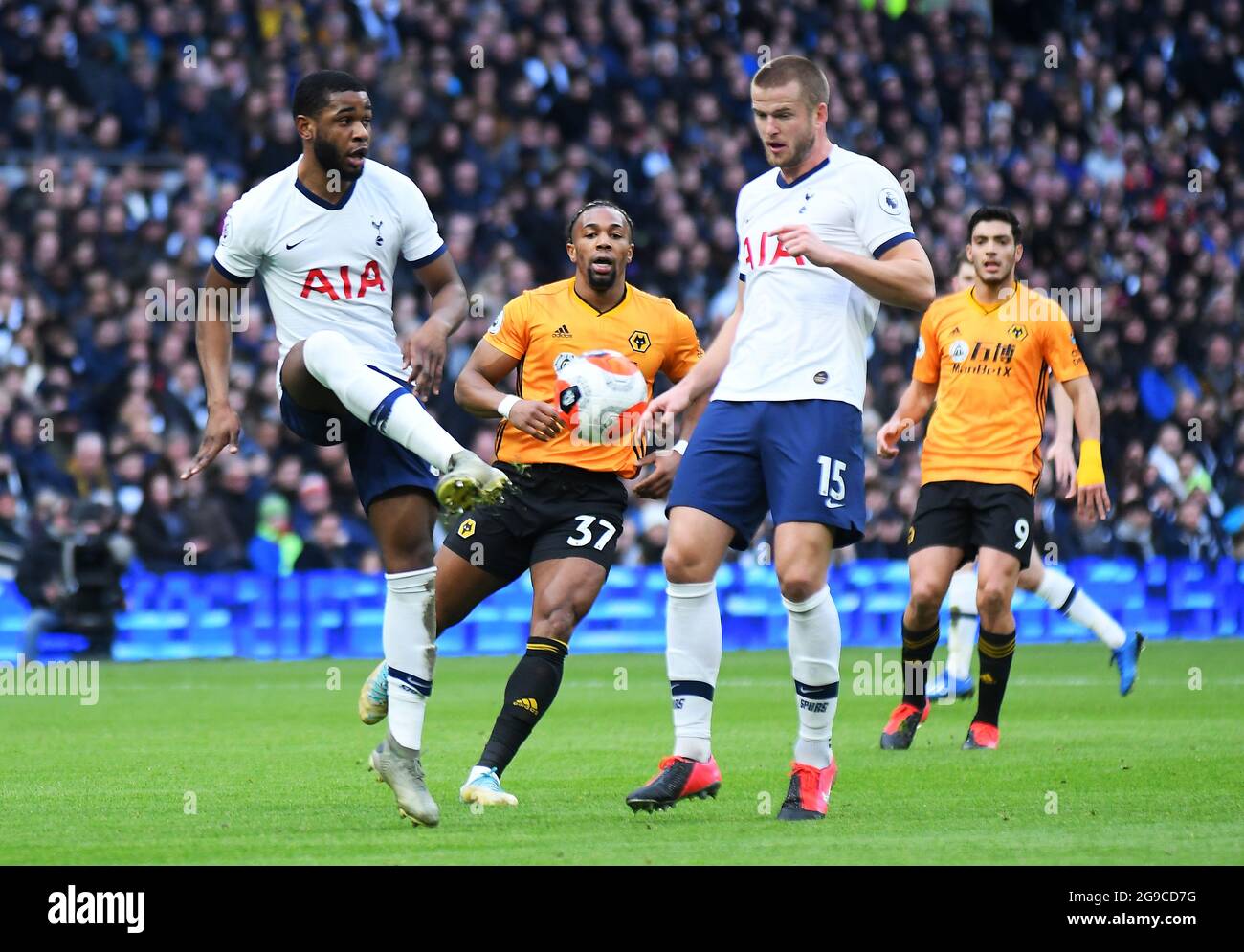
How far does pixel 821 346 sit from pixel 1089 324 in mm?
13930

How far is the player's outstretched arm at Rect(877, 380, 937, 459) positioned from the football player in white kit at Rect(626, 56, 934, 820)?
6.04 ft

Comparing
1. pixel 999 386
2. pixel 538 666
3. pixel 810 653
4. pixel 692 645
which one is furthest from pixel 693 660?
pixel 999 386

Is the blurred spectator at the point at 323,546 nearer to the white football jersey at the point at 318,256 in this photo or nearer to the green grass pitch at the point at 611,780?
the green grass pitch at the point at 611,780

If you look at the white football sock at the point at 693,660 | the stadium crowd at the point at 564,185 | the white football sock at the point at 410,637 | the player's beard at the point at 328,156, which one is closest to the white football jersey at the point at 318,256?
the player's beard at the point at 328,156

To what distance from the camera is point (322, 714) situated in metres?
11.1

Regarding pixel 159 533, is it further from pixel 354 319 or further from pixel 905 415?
pixel 354 319

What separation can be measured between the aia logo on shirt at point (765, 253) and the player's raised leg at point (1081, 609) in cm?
462

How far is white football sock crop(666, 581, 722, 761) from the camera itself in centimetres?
677

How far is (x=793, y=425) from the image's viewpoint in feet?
21.7

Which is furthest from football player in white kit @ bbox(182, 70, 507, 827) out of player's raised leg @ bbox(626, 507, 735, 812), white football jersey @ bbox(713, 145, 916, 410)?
white football jersey @ bbox(713, 145, 916, 410)

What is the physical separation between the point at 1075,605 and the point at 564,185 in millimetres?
8763

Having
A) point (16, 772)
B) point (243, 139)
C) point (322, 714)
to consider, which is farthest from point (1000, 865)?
point (243, 139)

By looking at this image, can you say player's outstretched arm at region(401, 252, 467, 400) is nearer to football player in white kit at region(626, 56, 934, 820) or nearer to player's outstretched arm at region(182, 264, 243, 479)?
player's outstretched arm at region(182, 264, 243, 479)

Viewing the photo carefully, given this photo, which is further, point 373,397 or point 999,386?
point 999,386
